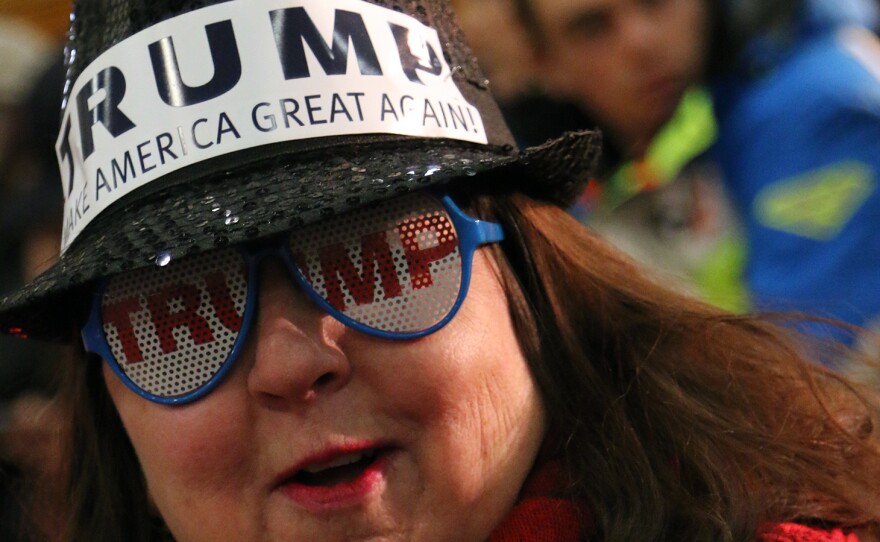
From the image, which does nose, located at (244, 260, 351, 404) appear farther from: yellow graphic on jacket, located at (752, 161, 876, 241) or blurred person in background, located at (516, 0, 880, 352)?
yellow graphic on jacket, located at (752, 161, 876, 241)

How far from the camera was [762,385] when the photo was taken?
7.02ft

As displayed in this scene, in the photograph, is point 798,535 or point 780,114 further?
point 780,114

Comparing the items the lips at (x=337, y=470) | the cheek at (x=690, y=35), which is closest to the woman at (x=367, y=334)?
the lips at (x=337, y=470)

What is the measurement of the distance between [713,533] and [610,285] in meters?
0.53

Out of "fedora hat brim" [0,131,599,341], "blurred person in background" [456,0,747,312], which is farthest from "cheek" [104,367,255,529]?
"blurred person in background" [456,0,747,312]

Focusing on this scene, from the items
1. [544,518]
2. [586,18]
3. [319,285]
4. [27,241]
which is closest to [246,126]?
[319,285]

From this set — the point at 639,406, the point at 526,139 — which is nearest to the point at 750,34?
the point at 526,139

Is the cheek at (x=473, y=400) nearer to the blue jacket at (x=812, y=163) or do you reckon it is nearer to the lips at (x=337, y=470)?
the lips at (x=337, y=470)

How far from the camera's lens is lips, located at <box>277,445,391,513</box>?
179 centimetres

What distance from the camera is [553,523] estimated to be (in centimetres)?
188

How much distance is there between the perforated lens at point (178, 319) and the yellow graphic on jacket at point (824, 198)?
4.44ft

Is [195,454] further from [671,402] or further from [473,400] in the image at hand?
[671,402]

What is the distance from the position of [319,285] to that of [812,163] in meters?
1.33

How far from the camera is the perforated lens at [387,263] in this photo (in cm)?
184
